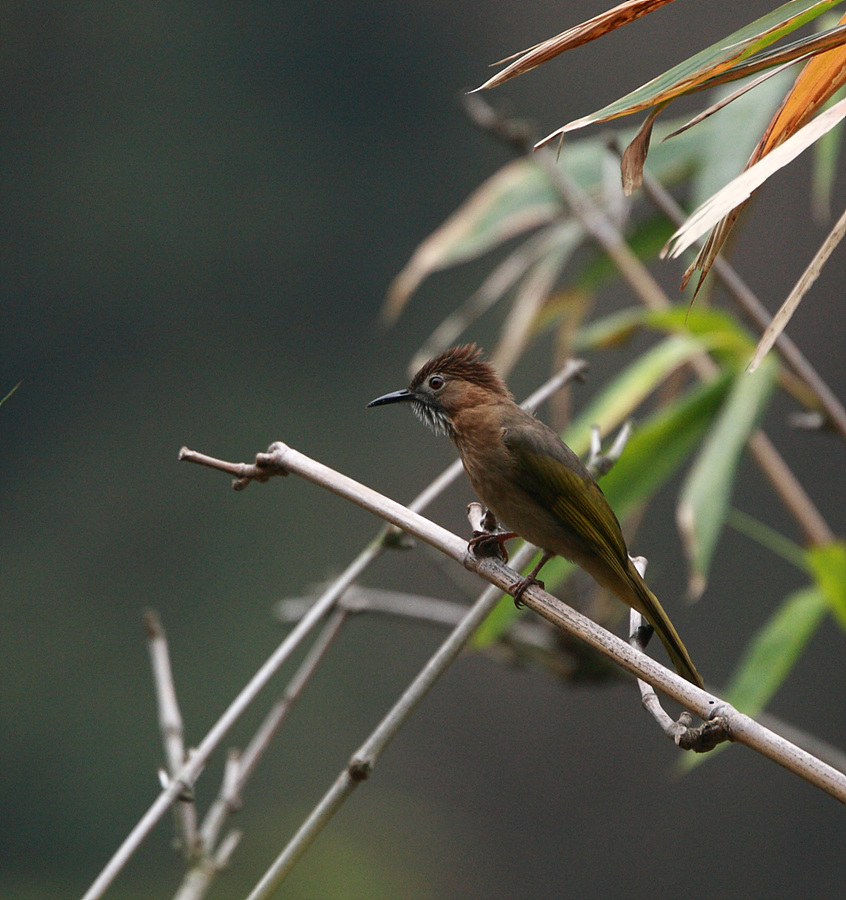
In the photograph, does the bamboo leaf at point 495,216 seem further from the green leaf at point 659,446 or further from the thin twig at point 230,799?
the thin twig at point 230,799

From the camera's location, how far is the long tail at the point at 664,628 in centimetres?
176

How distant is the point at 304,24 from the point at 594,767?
385 inches

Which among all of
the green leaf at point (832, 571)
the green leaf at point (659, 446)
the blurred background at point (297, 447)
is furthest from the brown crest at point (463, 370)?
the blurred background at point (297, 447)

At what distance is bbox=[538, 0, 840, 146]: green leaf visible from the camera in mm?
1150

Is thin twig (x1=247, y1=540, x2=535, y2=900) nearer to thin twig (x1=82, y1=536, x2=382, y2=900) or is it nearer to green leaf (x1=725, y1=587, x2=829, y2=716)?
Result: thin twig (x1=82, y1=536, x2=382, y2=900)

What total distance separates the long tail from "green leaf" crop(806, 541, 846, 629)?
2.43 ft

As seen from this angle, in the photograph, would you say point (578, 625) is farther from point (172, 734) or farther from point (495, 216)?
point (495, 216)

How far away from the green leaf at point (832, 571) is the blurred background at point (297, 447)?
5.53 metres

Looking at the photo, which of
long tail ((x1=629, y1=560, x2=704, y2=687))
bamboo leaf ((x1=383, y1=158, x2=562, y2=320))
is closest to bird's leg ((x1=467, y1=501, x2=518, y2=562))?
long tail ((x1=629, y1=560, x2=704, y2=687))

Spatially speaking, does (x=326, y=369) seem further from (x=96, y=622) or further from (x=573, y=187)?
(x=573, y=187)

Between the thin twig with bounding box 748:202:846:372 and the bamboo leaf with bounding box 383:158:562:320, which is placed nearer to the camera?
the thin twig with bounding box 748:202:846:372

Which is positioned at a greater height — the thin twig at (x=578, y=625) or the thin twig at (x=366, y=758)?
the thin twig at (x=578, y=625)

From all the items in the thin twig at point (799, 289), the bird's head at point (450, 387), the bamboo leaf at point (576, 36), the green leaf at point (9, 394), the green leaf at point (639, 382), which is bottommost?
the green leaf at point (9, 394)

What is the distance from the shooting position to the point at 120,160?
44.8 feet
